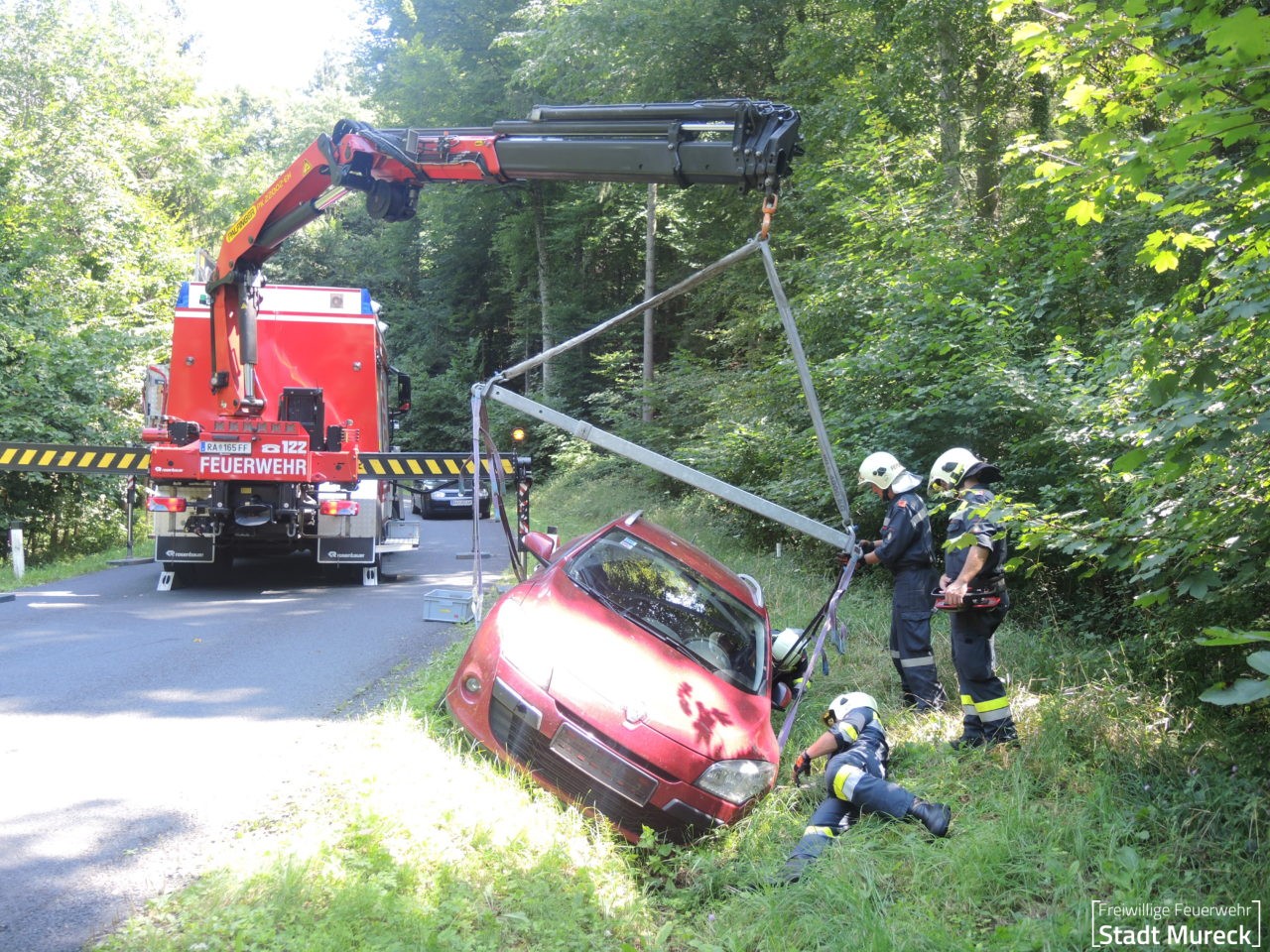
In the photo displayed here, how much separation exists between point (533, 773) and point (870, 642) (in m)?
3.72

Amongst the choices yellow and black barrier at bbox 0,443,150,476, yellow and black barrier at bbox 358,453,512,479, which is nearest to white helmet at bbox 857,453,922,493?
yellow and black barrier at bbox 358,453,512,479

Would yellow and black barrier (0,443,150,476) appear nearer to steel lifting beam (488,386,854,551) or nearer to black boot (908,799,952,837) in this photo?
steel lifting beam (488,386,854,551)

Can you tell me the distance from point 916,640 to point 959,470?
3.63 feet

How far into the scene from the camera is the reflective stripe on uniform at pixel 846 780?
15.5ft

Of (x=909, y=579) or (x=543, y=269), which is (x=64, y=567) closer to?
(x=909, y=579)

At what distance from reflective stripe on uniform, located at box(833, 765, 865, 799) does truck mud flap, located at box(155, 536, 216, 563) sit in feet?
26.4

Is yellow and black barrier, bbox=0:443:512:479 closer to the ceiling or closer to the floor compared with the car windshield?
closer to the ceiling

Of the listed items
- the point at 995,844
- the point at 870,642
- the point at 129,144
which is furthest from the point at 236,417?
the point at 129,144

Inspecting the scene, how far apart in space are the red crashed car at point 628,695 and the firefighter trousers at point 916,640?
85 cm

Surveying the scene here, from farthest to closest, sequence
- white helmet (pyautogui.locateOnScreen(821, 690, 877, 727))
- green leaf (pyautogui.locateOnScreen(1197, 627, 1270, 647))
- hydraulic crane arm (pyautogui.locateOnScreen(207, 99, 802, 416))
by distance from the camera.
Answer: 1. hydraulic crane arm (pyautogui.locateOnScreen(207, 99, 802, 416))
2. white helmet (pyautogui.locateOnScreen(821, 690, 877, 727))
3. green leaf (pyautogui.locateOnScreen(1197, 627, 1270, 647))

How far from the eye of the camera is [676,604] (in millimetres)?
5914

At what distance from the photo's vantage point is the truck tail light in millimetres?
10859

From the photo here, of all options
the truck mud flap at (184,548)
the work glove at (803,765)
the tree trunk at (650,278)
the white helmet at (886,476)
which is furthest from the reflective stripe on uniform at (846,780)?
the tree trunk at (650,278)

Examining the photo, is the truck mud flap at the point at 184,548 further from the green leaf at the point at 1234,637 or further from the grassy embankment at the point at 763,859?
the green leaf at the point at 1234,637
